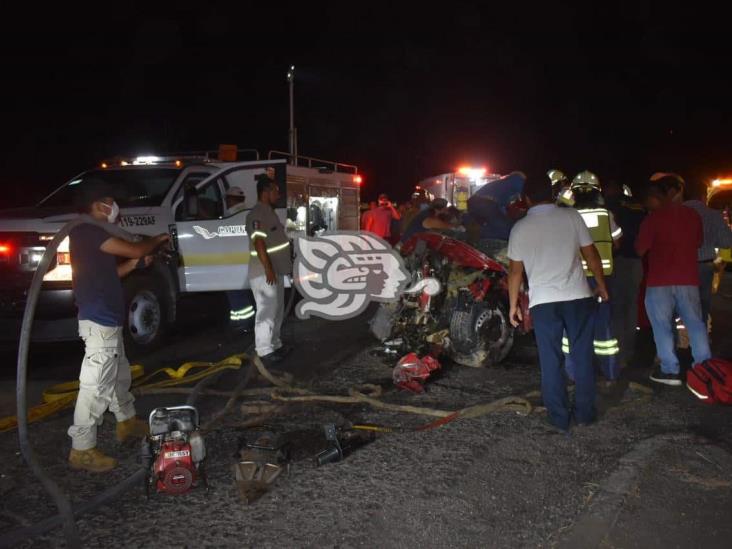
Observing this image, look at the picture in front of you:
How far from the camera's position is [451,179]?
18.5 m

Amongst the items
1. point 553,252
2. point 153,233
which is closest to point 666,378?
point 553,252

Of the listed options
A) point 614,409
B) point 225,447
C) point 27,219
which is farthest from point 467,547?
point 27,219

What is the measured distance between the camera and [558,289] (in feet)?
14.8

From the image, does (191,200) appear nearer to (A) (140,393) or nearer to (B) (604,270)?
(A) (140,393)

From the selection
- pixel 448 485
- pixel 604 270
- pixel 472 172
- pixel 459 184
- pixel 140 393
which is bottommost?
pixel 448 485

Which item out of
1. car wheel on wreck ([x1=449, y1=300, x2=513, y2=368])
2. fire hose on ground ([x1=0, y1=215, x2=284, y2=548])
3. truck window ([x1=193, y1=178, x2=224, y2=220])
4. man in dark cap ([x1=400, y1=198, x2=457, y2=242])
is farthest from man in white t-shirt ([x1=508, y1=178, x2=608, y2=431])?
truck window ([x1=193, y1=178, x2=224, y2=220])

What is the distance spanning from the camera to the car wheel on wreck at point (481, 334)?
6332 millimetres

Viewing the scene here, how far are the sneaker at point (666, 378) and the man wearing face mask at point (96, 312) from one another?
4.31 m

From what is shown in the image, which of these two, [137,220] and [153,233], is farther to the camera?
[153,233]

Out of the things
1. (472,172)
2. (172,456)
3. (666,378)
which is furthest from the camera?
(472,172)

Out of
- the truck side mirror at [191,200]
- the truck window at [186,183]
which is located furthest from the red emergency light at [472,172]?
the truck side mirror at [191,200]

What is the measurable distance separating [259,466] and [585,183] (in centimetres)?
381

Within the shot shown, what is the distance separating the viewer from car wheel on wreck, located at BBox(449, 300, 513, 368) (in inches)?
249

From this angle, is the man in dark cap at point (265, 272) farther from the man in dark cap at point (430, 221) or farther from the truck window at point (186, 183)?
the truck window at point (186, 183)
